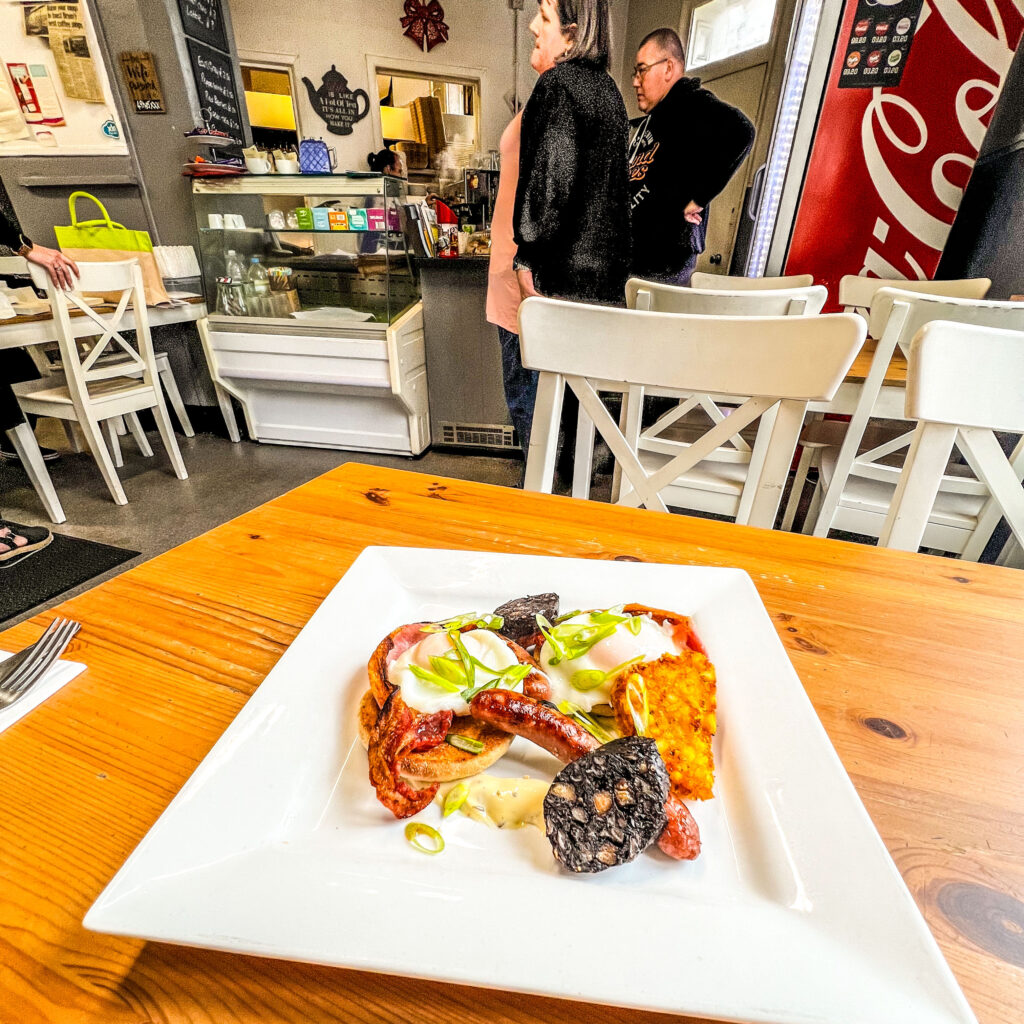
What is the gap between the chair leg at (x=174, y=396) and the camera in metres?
3.19

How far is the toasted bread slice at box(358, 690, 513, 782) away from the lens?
350mm

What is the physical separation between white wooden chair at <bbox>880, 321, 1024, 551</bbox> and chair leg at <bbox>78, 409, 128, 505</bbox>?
2.93 meters

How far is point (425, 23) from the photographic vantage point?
5.52m

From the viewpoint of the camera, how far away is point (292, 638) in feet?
1.67

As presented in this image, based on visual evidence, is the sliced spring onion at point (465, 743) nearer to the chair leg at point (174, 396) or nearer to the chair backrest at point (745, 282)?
the chair backrest at point (745, 282)

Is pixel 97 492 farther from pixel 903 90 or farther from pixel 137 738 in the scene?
pixel 903 90

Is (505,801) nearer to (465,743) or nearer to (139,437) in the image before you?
(465,743)

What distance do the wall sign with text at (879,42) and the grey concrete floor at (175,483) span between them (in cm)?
275

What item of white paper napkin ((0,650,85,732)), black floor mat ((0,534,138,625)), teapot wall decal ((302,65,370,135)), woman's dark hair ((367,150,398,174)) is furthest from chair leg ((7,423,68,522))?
teapot wall decal ((302,65,370,135))

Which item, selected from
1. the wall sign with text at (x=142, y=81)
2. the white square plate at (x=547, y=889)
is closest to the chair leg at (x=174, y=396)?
the wall sign with text at (x=142, y=81)

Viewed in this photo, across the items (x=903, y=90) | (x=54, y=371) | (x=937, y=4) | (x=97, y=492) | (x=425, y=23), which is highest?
(x=425, y=23)

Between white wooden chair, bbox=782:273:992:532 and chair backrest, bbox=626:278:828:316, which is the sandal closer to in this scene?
chair backrest, bbox=626:278:828:316

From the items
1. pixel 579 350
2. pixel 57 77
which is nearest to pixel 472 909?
pixel 579 350

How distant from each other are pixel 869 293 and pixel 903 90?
4.61 feet
